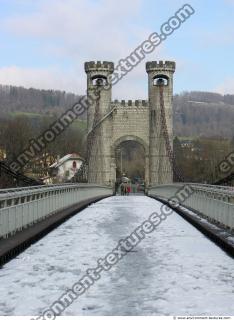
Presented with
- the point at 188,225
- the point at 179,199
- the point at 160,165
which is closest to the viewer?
the point at 188,225

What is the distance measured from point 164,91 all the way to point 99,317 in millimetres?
57657

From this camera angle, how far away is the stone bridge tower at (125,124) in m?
60.8

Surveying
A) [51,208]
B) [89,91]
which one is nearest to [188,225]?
[51,208]

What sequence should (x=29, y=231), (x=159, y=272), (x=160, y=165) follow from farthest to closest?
(x=160, y=165) → (x=29, y=231) → (x=159, y=272)

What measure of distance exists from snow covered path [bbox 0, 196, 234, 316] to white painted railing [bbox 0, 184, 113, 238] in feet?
2.02

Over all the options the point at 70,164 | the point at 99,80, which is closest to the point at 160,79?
the point at 99,80

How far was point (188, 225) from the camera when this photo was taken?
16422 mm

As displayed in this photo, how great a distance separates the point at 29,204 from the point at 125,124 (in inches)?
1909

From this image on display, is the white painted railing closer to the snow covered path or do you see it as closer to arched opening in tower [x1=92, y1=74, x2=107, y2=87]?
the snow covered path

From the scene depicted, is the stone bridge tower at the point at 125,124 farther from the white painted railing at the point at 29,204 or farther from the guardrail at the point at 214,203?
the guardrail at the point at 214,203

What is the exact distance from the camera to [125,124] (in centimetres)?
6191

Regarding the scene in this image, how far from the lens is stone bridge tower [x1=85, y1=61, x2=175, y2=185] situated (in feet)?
200

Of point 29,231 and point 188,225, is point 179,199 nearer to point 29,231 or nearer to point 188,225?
point 188,225

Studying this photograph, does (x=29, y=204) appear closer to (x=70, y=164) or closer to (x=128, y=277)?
(x=128, y=277)
